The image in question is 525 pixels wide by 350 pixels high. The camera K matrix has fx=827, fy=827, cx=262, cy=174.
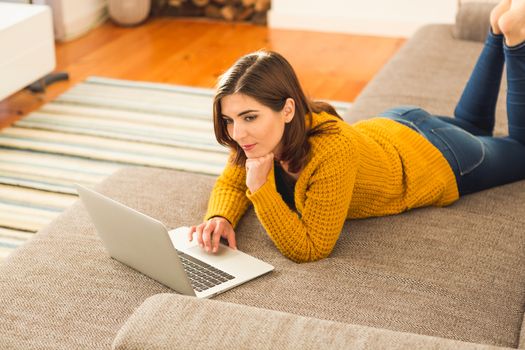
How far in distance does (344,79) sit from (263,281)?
8.70 feet

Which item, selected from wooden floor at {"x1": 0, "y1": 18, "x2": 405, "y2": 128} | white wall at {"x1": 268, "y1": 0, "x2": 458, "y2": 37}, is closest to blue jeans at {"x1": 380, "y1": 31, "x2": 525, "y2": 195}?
wooden floor at {"x1": 0, "y1": 18, "x2": 405, "y2": 128}

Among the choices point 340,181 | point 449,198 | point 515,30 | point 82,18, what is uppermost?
point 515,30

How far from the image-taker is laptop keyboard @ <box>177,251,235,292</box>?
1.72 m

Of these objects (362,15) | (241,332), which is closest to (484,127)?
(241,332)

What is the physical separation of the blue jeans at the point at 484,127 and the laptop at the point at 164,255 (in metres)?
0.69

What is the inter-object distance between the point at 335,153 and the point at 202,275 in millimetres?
394

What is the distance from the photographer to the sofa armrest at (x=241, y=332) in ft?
4.04


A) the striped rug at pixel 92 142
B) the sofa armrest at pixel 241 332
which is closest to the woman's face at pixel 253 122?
the sofa armrest at pixel 241 332

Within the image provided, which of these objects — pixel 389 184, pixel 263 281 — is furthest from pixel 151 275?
pixel 389 184

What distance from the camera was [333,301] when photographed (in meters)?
1.64

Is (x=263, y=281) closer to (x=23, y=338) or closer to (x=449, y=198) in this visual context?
(x=23, y=338)

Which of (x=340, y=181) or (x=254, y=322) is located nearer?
(x=254, y=322)

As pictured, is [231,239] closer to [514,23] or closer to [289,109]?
[289,109]

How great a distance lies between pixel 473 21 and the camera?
3340mm
